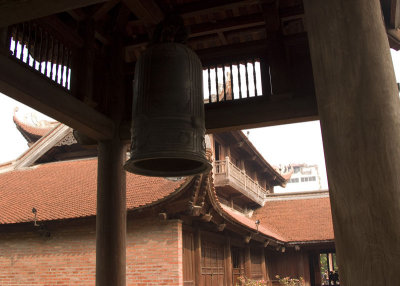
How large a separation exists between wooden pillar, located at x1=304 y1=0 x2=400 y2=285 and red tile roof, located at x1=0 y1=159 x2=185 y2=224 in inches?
279

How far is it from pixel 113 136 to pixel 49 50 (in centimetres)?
92

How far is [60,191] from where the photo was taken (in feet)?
37.4

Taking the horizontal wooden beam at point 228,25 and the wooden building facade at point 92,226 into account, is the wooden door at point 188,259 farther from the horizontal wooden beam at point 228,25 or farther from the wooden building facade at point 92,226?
the horizontal wooden beam at point 228,25

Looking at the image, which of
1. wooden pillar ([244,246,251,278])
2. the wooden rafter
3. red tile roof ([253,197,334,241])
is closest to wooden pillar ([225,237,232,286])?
wooden pillar ([244,246,251,278])

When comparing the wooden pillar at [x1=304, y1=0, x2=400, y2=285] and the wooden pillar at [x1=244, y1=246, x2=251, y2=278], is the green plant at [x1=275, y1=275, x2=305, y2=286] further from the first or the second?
the wooden pillar at [x1=304, y1=0, x2=400, y2=285]

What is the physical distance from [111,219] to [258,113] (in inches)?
61.5

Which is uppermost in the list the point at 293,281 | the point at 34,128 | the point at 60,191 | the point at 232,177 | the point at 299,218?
the point at 34,128

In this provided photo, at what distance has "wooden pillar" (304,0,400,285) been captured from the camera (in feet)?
4.78

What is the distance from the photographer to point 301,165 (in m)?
102

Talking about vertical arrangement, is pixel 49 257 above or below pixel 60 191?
below

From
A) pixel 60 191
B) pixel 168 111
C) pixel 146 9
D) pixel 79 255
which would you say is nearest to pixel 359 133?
pixel 168 111

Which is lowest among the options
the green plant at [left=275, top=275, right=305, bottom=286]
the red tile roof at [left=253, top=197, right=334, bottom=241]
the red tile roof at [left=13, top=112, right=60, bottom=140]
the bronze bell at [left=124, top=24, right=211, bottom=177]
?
the green plant at [left=275, top=275, right=305, bottom=286]

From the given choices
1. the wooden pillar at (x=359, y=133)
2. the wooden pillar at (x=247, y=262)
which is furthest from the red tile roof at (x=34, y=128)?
the wooden pillar at (x=359, y=133)

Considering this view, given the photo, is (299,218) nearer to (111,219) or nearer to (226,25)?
(226,25)
